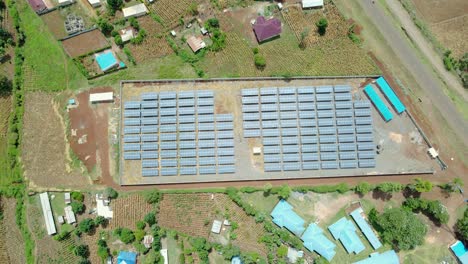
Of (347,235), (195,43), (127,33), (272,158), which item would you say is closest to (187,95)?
(195,43)

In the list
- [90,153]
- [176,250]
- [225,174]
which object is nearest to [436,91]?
[225,174]

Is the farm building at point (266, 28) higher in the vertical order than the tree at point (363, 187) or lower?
higher

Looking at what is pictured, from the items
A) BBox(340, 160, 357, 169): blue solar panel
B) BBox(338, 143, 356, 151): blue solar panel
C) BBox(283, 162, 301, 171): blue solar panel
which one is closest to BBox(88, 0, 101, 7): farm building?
BBox(283, 162, 301, 171): blue solar panel

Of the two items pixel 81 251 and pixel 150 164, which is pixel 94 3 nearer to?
pixel 150 164

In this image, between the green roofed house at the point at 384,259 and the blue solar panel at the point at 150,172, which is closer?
the green roofed house at the point at 384,259

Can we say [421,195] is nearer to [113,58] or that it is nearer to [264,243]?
[264,243]

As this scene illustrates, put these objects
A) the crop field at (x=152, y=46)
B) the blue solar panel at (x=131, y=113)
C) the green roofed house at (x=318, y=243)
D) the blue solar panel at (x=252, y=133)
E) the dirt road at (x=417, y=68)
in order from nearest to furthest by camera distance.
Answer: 1. the green roofed house at (x=318, y=243)
2. the blue solar panel at (x=252, y=133)
3. the blue solar panel at (x=131, y=113)
4. the dirt road at (x=417, y=68)
5. the crop field at (x=152, y=46)

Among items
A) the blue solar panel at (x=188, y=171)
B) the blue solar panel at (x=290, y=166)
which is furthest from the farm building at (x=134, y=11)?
the blue solar panel at (x=290, y=166)

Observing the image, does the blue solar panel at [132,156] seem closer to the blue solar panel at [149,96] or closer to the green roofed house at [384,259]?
the blue solar panel at [149,96]
